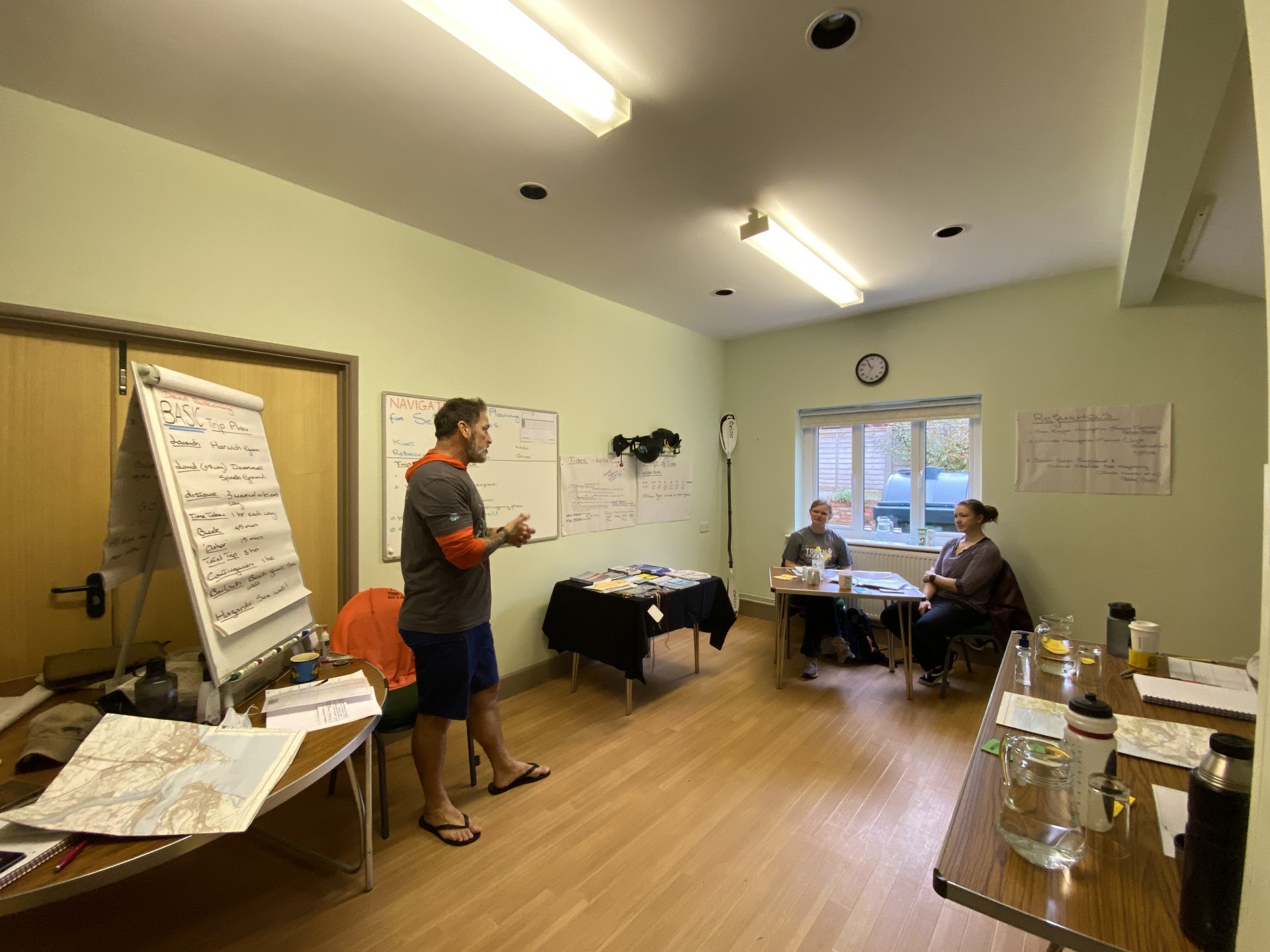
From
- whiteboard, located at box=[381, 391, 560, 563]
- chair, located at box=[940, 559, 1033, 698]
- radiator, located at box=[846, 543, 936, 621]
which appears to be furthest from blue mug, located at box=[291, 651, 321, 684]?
radiator, located at box=[846, 543, 936, 621]

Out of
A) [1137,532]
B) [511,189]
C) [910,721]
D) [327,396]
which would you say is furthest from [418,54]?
[1137,532]

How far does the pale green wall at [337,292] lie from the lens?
1.86 m

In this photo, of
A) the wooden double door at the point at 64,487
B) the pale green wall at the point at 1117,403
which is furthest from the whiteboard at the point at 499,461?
the pale green wall at the point at 1117,403

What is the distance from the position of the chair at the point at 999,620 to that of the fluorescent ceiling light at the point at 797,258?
209cm

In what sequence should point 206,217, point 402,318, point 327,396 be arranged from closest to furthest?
1. point 206,217
2. point 327,396
3. point 402,318

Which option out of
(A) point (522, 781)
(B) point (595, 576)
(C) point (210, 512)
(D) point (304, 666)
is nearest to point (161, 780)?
(D) point (304, 666)

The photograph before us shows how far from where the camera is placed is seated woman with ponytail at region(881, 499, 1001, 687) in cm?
332

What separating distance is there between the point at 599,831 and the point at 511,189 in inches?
111

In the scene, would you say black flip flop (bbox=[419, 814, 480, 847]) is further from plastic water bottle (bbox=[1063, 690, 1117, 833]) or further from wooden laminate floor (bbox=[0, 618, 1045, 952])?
plastic water bottle (bbox=[1063, 690, 1117, 833])

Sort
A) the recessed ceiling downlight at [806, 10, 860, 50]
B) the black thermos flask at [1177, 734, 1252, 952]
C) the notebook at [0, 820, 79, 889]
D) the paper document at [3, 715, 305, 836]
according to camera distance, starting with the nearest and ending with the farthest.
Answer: the black thermos flask at [1177, 734, 1252, 952]
the notebook at [0, 820, 79, 889]
the paper document at [3, 715, 305, 836]
the recessed ceiling downlight at [806, 10, 860, 50]

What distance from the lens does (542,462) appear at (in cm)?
349

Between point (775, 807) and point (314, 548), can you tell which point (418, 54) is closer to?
point (314, 548)

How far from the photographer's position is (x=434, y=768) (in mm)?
2029

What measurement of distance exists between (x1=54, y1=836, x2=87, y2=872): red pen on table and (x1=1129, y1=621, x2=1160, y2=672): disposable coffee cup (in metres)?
2.69
